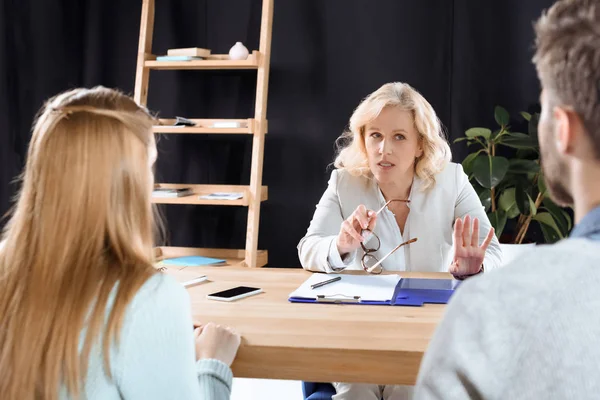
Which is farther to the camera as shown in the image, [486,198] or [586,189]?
[486,198]

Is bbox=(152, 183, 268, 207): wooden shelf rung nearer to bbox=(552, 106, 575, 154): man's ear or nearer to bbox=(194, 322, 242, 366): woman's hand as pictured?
bbox=(194, 322, 242, 366): woman's hand

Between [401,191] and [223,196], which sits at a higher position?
[401,191]

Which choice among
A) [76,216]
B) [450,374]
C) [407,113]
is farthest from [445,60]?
[450,374]

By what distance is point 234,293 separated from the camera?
1.75 meters

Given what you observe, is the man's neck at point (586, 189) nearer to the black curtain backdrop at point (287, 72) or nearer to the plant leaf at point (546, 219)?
the plant leaf at point (546, 219)

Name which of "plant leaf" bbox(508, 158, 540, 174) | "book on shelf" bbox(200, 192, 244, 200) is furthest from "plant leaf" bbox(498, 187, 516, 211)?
"book on shelf" bbox(200, 192, 244, 200)

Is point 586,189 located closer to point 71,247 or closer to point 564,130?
point 564,130

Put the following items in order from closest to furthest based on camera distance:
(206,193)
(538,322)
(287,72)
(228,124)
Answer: (538,322) < (228,124) < (206,193) < (287,72)

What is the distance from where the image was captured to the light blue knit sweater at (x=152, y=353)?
3.32 ft

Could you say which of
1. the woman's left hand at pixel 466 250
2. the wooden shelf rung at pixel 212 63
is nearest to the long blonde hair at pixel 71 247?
the woman's left hand at pixel 466 250

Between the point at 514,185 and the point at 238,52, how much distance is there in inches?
72.3

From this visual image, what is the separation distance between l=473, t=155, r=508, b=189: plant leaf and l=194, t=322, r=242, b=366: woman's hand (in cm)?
271

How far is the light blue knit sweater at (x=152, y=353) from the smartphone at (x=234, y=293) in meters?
0.63

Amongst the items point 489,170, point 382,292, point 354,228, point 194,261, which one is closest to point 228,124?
point 194,261
